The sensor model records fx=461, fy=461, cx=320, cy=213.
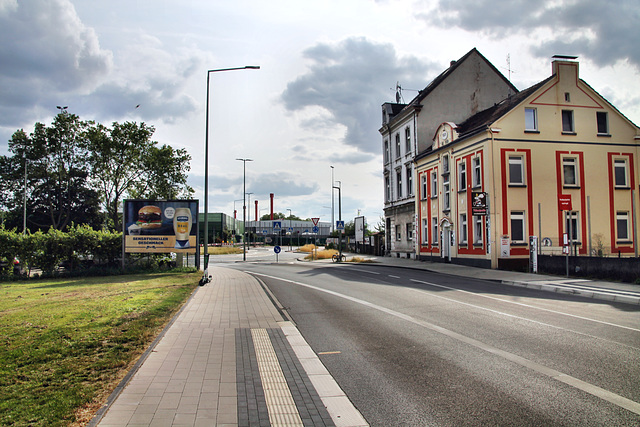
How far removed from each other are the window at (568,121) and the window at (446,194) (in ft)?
24.4

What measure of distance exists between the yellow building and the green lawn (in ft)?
61.6

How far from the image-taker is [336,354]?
6.92m

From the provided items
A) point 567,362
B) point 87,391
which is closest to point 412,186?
point 567,362

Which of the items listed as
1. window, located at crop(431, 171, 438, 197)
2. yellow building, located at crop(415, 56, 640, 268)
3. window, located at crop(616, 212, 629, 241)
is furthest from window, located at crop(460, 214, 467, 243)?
window, located at crop(616, 212, 629, 241)

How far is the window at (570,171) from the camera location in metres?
26.9

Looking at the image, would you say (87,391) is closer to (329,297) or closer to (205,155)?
(329,297)

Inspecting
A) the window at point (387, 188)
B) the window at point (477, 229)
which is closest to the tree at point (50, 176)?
the window at point (387, 188)

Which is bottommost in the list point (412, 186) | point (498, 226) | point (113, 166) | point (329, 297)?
point (329, 297)

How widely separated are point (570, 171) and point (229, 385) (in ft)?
88.9

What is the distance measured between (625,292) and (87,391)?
14.6 m

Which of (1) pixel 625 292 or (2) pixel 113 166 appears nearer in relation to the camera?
(1) pixel 625 292

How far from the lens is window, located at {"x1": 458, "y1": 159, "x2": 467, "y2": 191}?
28422mm

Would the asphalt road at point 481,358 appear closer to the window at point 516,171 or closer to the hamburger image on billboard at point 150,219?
the window at point 516,171

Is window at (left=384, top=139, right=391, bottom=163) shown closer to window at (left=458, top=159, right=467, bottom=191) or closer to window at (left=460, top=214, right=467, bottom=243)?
window at (left=458, top=159, right=467, bottom=191)
